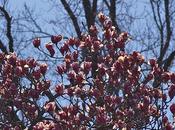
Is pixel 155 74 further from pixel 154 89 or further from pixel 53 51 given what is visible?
pixel 53 51

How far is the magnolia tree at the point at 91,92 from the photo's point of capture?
5.25m

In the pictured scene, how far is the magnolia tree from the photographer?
17.2ft

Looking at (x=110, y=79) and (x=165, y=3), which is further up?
(x=165, y=3)

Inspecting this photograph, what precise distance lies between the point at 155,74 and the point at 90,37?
988mm

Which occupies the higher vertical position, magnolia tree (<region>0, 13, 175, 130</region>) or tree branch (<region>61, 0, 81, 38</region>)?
tree branch (<region>61, 0, 81, 38</region>)

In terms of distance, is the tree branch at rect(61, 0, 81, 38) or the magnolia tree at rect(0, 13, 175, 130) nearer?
the magnolia tree at rect(0, 13, 175, 130)

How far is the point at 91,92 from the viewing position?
544 centimetres

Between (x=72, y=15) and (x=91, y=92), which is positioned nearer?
(x=91, y=92)

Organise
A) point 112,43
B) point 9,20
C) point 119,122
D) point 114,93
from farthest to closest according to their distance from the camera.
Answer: point 9,20
point 112,43
point 114,93
point 119,122

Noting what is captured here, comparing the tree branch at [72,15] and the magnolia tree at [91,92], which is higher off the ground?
the tree branch at [72,15]

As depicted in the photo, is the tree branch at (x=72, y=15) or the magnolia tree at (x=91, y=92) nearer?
the magnolia tree at (x=91, y=92)

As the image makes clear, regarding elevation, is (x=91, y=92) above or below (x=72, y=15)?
below

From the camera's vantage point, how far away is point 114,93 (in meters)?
5.57

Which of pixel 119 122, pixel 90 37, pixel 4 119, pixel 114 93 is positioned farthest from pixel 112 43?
pixel 4 119
